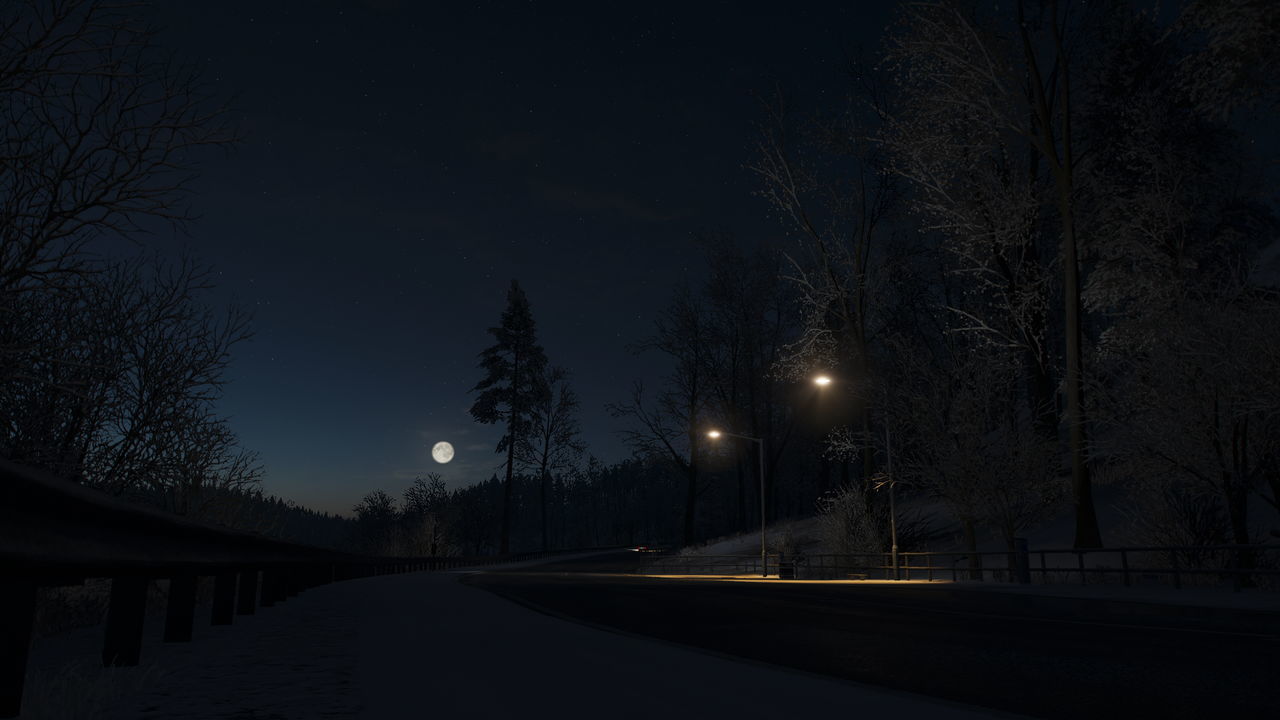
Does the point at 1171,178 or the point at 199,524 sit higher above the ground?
the point at 1171,178

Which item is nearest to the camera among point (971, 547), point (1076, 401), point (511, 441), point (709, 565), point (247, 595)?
point (247, 595)

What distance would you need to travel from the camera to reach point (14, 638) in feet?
13.1

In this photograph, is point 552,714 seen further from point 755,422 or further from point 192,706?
point 755,422

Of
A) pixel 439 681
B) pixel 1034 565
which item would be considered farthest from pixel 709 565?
pixel 439 681

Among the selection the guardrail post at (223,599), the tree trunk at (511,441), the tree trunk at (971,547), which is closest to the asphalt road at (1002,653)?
the guardrail post at (223,599)

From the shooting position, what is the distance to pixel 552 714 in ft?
15.3

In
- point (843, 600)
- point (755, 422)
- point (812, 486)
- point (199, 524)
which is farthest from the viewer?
point (812, 486)

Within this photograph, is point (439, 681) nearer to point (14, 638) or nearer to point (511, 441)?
point (14, 638)

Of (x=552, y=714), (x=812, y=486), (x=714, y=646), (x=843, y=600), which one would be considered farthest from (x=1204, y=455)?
(x=812, y=486)

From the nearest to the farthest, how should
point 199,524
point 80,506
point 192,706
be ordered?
point 80,506, point 192,706, point 199,524

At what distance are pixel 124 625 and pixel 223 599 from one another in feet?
10.3

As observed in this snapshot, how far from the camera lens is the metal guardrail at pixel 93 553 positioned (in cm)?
311

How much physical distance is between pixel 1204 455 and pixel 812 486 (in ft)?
249

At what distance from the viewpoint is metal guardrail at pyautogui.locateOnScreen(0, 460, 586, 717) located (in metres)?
3.11
